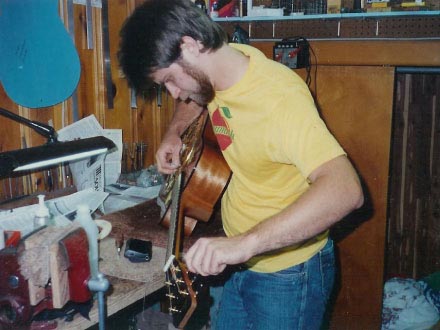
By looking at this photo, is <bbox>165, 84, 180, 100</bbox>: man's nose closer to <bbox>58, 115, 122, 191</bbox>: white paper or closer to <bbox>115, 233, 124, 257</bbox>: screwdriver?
<bbox>115, 233, 124, 257</bbox>: screwdriver

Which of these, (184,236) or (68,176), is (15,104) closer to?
(68,176)

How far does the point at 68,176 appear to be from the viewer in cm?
230

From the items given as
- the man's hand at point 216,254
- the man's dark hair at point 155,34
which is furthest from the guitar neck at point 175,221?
the man's dark hair at point 155,34

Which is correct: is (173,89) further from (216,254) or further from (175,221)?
(216,254)

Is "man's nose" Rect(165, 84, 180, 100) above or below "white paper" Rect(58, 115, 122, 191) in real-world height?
above

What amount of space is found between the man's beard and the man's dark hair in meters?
0.05

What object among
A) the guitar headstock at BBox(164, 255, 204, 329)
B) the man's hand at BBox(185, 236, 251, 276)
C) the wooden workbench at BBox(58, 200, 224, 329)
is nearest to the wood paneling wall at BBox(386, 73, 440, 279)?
the wooden workbench at BBox(58, 200, 224, 329)

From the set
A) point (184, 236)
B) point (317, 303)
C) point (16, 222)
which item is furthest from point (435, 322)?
point (16, 222)

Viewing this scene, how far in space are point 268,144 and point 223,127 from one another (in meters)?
0.26

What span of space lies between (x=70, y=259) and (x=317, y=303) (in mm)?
858

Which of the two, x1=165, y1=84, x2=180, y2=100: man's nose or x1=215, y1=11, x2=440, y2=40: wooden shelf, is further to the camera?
x1=215, y1=11, x2=440, y2=40: wooden shelf

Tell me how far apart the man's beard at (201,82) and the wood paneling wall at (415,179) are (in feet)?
7.30

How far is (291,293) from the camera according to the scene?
1526 millimetres

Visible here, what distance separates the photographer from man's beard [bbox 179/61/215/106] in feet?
4.53
